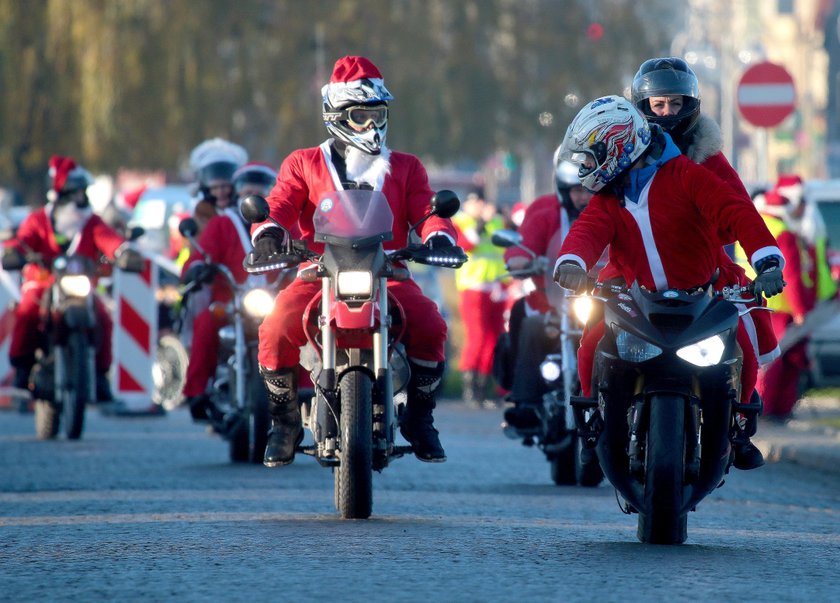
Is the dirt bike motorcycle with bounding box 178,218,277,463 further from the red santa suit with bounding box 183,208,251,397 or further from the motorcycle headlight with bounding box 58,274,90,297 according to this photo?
the motorcycle headlight with bounding box 58,274,90,297

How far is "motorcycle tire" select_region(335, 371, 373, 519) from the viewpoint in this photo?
896cm

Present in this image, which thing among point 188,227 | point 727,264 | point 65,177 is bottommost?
point 727,264

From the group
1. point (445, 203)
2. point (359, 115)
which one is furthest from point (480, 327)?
point (445, 203)

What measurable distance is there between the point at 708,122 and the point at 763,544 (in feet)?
5.83

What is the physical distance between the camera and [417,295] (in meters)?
9.63

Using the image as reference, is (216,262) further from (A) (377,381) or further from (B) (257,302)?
(A) (377,381)

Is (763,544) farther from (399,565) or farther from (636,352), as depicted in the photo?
(399,565)

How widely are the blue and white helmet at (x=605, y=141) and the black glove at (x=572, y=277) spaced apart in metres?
0.44

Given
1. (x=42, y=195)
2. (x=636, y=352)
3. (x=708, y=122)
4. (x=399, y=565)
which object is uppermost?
(x=42, y=195)

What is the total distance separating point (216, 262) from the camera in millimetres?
13836

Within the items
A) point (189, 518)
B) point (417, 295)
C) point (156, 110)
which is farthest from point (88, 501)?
point (156, 110)

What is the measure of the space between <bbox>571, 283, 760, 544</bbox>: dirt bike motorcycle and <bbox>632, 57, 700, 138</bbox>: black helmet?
1.12 m

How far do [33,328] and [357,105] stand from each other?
23.1 ft

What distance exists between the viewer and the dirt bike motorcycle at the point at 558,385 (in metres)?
11.9
